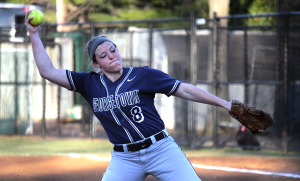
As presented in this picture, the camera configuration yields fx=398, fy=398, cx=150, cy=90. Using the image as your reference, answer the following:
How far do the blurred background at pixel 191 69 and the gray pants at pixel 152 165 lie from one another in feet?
18.9

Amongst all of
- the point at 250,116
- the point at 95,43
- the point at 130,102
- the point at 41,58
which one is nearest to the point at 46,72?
the point at 41,58

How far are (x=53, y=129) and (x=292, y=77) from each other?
6.97 meters

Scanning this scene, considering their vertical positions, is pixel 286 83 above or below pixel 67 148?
above

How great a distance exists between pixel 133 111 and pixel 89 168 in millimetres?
4231

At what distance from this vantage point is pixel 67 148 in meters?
9.59

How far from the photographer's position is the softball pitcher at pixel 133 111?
327cm

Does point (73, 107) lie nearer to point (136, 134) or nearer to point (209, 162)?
point (209, 162)

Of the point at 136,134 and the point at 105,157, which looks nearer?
the point at 136,134

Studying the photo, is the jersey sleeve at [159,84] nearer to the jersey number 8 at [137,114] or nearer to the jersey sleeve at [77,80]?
the jersey number 8 at [137,114]

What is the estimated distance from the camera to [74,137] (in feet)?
35.3

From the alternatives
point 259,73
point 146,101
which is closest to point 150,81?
point 146,101

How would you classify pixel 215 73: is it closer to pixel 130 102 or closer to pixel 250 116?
pixel 250 116

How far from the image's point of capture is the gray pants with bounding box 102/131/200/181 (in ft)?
10.6

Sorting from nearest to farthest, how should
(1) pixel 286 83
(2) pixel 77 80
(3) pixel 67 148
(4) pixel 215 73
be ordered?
1. (2) pixel 77 80
2. (1) pixel 286 83
3. (4) pixel 215 73
4. (3) pixel 67 148
